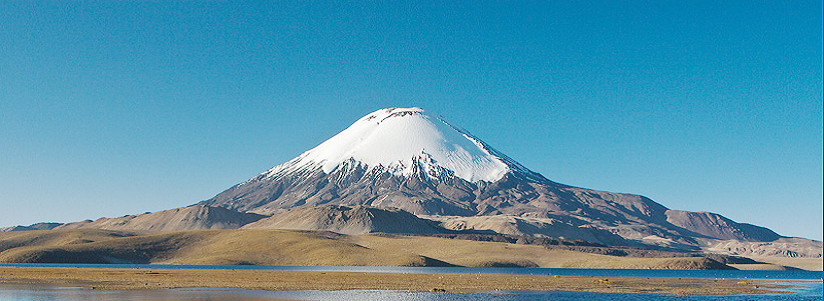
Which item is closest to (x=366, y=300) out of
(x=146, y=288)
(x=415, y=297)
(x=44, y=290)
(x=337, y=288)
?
(x=415, y=297)

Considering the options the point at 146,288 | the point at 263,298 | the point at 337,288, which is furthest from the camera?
the point at 337,288

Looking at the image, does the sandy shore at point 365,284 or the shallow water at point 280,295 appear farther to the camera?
the sandy shore at point 365,284

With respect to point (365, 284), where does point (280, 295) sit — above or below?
below

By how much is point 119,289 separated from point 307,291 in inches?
712

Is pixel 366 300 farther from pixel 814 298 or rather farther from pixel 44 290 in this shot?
pixel 814 298

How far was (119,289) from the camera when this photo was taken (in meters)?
73.6

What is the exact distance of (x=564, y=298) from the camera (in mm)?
71688

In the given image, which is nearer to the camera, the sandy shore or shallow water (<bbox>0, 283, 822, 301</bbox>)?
shallow water (<bbox>0, 283, 822, 301</bbox>)

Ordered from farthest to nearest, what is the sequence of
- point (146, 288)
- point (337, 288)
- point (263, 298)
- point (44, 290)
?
point (337, 288), point (146, 288), point (44, 290), point (263, 298)

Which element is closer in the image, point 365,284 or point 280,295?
point 280,295

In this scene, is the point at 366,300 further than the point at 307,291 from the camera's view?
No

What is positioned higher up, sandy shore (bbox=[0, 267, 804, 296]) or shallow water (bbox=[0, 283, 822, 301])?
sandy shore (bbox=[0, 267, 804, 296])

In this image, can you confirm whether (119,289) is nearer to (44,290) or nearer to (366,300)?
(44,290)

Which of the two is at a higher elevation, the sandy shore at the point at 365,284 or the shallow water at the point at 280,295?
the sandy shore at the point at 365,284
